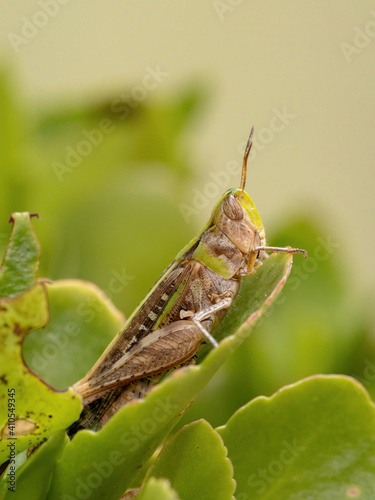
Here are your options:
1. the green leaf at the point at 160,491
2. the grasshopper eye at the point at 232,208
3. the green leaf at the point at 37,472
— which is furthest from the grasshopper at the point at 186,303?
the green leaf at the point at 160,491

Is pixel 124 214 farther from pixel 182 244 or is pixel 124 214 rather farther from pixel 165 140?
pixel 165 140

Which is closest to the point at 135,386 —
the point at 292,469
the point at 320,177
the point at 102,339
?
the point at 102,339

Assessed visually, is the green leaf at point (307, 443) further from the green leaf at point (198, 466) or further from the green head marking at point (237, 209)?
the green head marking at point (237, 209)

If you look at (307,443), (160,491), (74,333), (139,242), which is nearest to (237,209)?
(139,242)

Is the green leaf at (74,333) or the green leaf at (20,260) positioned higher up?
the green leaf at (20,260)

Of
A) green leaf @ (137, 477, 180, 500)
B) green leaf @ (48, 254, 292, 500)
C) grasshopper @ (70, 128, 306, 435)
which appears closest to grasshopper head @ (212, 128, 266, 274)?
grasshopper @ (70, 128, 306, 435)

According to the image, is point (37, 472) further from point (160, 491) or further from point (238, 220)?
point (238, 220)

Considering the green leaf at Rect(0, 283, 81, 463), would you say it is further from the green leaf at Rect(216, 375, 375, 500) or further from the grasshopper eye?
the grasshopper eye
